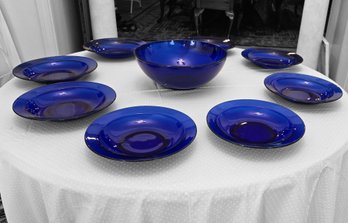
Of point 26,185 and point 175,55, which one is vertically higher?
point 175,55

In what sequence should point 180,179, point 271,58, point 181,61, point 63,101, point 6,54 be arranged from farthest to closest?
point 6,54
point 271,58
point 181,61
point 63,101
point 180,179

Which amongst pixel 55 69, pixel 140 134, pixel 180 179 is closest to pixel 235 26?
pixel 55 69

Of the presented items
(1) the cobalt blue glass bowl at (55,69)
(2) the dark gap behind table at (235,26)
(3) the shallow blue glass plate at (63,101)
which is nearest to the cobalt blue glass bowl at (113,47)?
(1) the cobalt blue glass bowl at (55,69)

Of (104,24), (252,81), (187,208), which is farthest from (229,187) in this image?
(104,24)

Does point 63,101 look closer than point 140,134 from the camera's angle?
No

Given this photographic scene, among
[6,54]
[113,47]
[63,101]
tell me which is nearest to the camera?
[63,101]

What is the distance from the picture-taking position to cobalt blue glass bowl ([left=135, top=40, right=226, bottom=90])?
2.99 ft

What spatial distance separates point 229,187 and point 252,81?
0.54m

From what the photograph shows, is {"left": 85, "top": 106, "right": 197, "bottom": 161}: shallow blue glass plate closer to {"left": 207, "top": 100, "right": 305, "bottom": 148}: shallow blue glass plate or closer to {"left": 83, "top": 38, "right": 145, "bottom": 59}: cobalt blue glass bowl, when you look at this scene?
{"left": 207, "top": 100, "right": 305, "bottom": 148}: shallow blue glass plate

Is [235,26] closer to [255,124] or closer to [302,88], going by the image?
[302,88]

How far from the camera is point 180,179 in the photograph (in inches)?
24.8

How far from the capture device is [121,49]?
1.32m

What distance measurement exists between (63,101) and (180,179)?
1.45 ft

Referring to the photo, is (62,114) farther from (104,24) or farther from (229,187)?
(104,24)
